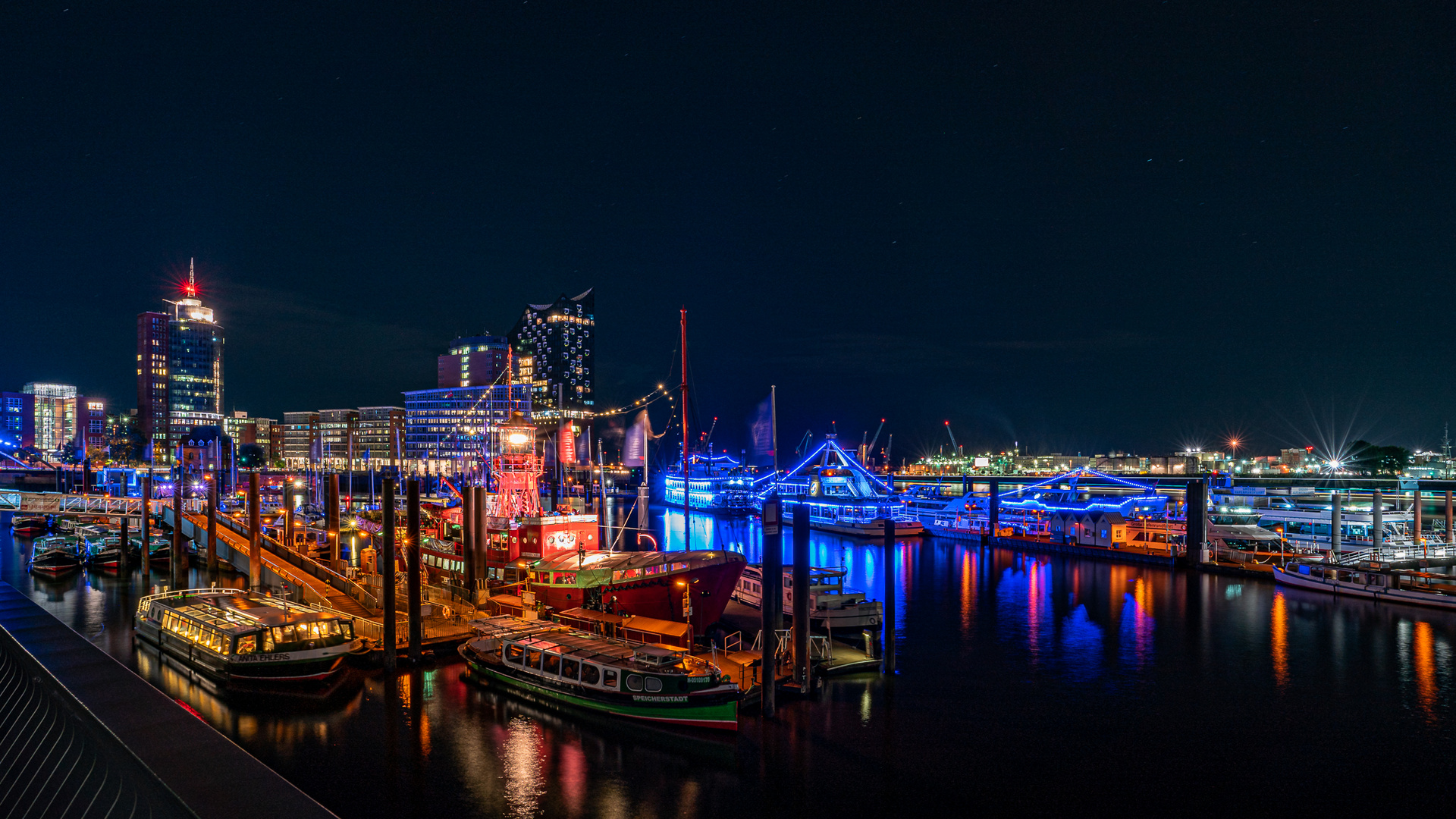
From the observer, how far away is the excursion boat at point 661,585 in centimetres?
2409

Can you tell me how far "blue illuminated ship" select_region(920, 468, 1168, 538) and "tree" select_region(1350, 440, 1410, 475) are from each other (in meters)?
90.2

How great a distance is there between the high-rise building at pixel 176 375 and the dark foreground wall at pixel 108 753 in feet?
571

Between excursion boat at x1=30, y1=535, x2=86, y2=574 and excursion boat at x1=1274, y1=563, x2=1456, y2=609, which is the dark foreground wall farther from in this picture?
excursion boat at x1=1274, y1=563, x2=1456, y2=609

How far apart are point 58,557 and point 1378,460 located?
582 feet

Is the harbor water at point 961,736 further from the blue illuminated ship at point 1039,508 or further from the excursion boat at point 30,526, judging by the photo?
the excursion boat at point 30,526

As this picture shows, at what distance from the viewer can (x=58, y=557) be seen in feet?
133

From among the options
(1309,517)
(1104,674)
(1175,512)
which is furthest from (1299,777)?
(1175,512)

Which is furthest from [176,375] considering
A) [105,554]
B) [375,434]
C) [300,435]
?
[105,554]

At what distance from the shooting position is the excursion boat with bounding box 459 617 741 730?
57.9ft

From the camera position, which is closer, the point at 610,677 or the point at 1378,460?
the point at 610,677

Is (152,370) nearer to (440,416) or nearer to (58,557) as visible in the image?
(440,416)

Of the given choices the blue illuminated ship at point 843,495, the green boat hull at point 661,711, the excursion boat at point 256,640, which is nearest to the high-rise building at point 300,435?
the blue illuminated ship at point 843,495

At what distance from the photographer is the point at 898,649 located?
1057 inches

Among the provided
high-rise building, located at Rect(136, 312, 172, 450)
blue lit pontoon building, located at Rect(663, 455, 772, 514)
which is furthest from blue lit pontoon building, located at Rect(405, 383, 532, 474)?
blue lit pontoon building, located at Rect(663, 455, 772, 514)
